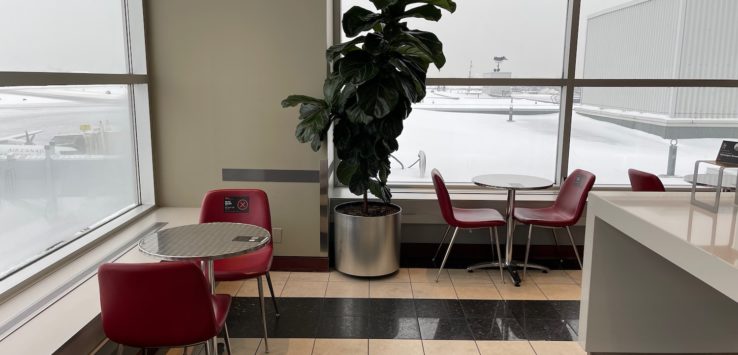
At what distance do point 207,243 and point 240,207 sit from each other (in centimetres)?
106

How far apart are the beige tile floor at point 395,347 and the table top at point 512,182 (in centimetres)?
141

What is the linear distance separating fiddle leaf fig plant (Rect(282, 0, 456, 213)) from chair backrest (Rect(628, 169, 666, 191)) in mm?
2025

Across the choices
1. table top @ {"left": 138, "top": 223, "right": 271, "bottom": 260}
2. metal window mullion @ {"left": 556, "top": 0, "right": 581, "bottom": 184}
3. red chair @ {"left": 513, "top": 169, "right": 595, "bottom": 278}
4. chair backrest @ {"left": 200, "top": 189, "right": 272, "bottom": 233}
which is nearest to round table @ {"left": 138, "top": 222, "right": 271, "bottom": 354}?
table top @ {"left": 138, "top": 223, "right": 271, "bottom": 260}

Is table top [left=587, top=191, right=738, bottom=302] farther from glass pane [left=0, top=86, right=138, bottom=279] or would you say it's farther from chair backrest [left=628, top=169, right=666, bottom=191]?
glass pane [left=0, top=86, right=138, bottom=279]

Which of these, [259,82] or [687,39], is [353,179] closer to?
[259,82]

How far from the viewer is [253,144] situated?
4523 mm

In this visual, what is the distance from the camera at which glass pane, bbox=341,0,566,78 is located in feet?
17.2

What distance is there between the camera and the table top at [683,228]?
76.1 inches

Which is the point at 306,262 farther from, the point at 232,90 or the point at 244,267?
the point at 232,90

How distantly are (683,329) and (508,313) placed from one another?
118 centimetres

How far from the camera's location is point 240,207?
3748 millimetres

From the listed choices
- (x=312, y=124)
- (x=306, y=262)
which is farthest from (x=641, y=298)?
(x=306, y=262)

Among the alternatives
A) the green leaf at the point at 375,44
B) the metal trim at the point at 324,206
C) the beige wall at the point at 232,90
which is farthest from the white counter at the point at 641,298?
the beige wall at the point at 232,90

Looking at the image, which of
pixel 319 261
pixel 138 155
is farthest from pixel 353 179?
pixel 138 155
